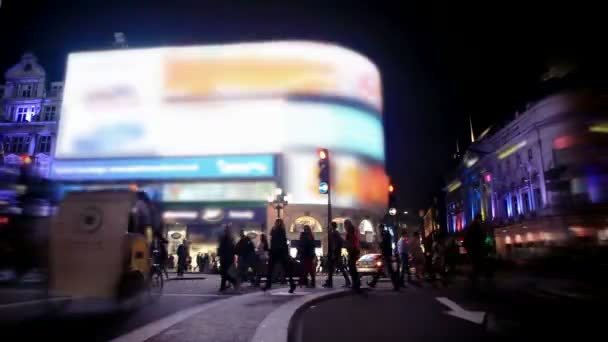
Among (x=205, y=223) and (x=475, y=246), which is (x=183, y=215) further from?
(x=475, y=246)

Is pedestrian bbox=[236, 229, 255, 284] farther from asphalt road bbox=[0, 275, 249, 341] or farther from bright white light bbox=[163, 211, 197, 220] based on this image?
bright white light bbox=[163, 211, 197, 220]

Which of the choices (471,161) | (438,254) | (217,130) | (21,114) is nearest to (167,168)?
(217,130)

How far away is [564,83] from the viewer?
3.94 m

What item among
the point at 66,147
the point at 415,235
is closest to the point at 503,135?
the point at 415,235

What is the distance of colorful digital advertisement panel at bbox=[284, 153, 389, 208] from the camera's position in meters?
36.2

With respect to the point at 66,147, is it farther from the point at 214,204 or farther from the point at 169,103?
the point at 214,204

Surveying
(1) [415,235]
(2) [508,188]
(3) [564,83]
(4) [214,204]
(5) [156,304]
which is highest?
(2) [508,188]

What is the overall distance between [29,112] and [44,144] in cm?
510

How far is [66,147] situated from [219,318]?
136 ft

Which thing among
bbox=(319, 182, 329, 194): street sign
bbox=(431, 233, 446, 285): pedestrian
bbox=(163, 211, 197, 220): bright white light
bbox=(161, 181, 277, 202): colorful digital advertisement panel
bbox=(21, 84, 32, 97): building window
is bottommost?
bbox=(431, 233, 446, 285): pedestrian

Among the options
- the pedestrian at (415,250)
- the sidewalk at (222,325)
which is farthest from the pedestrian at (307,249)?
the sidewalk at (222,325)

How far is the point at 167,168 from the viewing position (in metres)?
37.2

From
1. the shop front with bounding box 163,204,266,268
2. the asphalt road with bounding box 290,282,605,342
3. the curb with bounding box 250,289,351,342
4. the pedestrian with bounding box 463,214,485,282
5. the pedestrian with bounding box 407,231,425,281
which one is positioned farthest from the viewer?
the shop front with bounding box 163,204,266,268

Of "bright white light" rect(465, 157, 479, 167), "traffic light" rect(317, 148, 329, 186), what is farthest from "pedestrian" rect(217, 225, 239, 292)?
"bright white light" rect(465, 157, 479, 167)
